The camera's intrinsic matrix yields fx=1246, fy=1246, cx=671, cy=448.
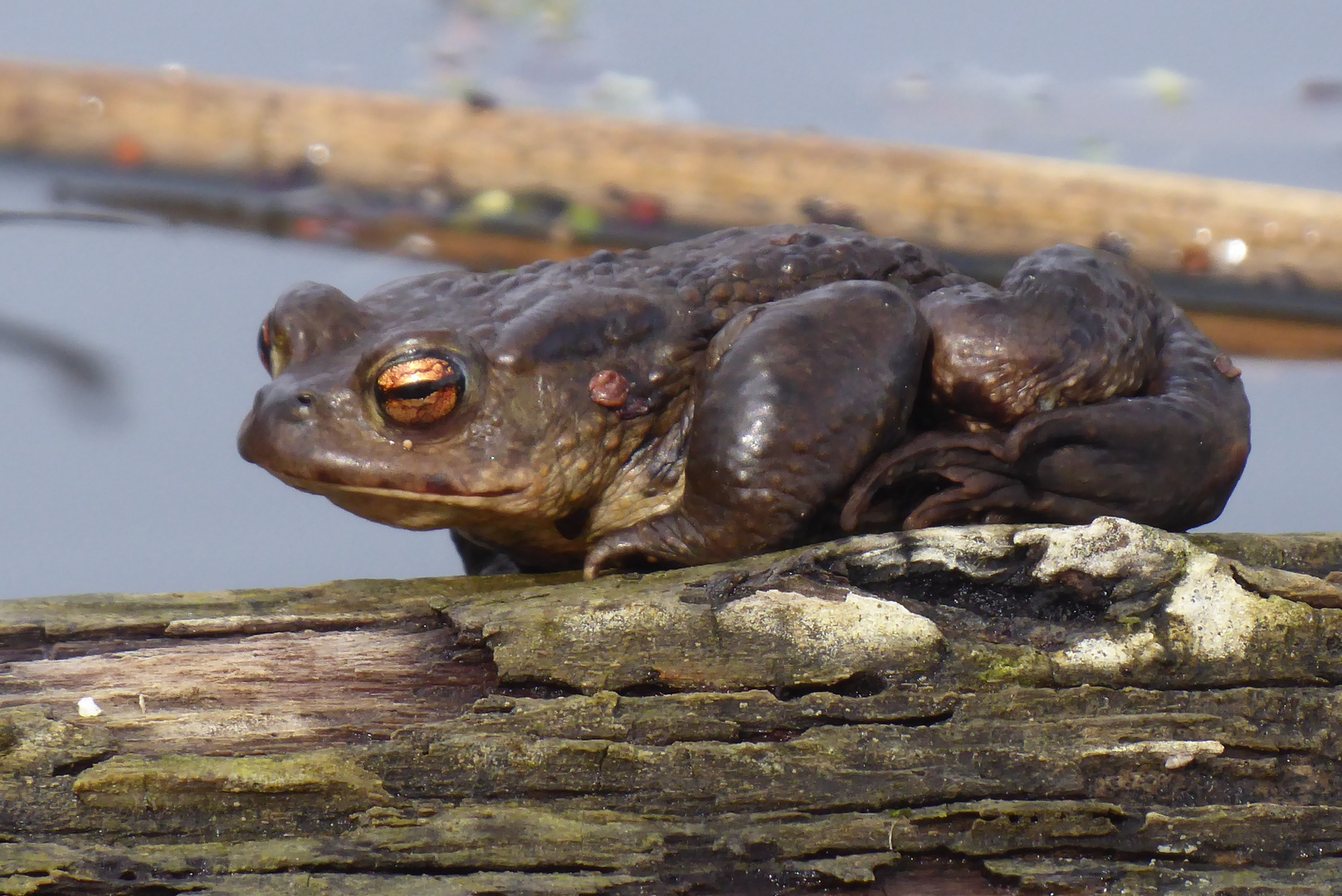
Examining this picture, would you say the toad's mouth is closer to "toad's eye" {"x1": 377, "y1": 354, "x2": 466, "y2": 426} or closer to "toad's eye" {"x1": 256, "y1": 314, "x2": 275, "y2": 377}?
"toad's eye" {"x1": 377, "y1": 354, "x2": 466, "y2": 426}

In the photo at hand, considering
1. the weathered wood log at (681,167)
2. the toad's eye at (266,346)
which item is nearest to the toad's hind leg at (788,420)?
the toad's eye at (266,346)

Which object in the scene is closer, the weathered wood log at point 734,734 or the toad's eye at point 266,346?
the weathered wood log at point 734,734

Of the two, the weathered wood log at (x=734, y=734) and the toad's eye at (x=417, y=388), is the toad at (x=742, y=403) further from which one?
the weathered wood log at (x=734, y=734)

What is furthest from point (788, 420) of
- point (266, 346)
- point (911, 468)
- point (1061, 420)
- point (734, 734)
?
point (266, 346)

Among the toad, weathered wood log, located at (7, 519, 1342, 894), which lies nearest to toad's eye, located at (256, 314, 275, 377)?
the toad

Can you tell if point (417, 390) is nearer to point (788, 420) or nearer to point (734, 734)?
point (788, 420)

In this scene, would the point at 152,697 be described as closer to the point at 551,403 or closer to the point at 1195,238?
the point at 551,403

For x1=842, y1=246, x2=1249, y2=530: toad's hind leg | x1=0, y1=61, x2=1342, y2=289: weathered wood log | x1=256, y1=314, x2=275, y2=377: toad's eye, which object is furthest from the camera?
x1=0, y1=61, x2=1342, y2=289: weathered wood log
